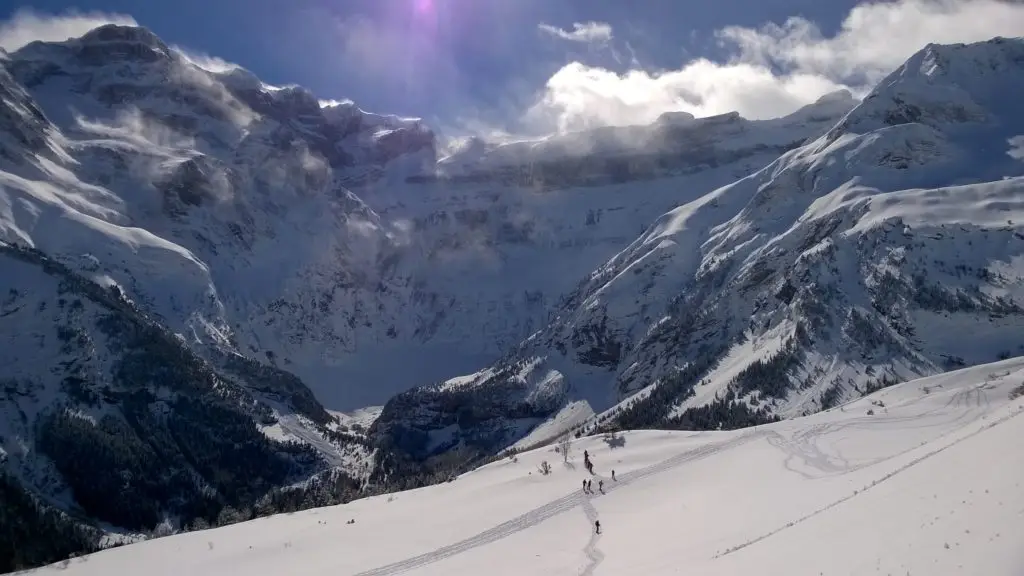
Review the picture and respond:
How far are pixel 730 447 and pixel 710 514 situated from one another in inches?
966

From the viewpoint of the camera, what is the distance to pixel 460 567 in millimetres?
40531

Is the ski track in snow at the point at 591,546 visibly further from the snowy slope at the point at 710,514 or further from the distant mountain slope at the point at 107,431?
the distant mountain slope at the point at 107,431

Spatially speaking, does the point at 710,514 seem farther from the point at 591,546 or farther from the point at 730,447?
the point at 730,447

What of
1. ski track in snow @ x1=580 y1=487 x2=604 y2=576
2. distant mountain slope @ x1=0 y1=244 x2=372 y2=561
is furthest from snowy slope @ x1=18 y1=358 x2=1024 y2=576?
distant mountain slope @ x1=0 y1=244 x2=372 y2=561

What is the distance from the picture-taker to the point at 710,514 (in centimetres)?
4338

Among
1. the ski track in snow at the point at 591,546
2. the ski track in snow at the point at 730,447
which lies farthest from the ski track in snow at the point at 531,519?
the ski track in snow at the point at 591,546

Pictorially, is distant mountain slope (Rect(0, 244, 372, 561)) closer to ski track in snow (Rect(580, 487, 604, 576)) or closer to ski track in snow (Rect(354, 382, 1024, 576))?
ski track in snow (Rect(354, 382, 1024, 576))

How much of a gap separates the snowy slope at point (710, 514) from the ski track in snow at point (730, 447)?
0.61ft

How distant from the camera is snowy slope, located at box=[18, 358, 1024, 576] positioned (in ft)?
81.6

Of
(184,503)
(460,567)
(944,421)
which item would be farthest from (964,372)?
(184,503)

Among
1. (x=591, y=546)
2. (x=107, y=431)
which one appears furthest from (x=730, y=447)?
(x=107, y=431)

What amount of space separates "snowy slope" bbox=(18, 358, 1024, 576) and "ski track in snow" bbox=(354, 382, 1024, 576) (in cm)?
19

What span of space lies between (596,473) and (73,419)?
14937cm

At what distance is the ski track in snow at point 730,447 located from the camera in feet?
126
